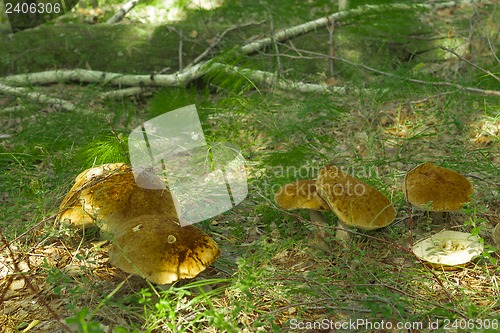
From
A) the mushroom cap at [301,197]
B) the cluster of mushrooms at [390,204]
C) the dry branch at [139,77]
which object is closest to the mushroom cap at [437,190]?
the cluster of mushrooms at [390,204]

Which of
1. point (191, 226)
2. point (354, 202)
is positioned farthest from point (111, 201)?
point (354, 202)

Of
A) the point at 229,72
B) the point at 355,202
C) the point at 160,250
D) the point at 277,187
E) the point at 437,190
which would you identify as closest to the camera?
the point at 160,250

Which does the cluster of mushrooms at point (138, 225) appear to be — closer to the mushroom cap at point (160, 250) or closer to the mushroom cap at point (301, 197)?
the mushroom cap at point (160, 250)

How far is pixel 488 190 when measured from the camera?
12.1ft

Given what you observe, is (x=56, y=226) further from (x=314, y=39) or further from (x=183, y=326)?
(x=314, y=39)

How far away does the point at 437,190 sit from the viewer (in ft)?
9.97

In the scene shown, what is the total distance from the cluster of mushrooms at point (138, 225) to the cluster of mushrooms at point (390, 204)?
0.73 metres

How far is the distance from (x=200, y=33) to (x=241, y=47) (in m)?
0.93

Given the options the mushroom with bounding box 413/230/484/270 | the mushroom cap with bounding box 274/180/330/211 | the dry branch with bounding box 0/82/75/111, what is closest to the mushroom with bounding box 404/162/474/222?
the mushroom with bounding box 413/230/484/270

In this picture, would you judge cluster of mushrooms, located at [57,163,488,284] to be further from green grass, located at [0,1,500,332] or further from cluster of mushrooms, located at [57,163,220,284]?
green grass, located at [0,1,500,332]

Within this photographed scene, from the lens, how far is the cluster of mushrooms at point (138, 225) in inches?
103

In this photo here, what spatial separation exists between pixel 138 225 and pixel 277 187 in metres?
1.47

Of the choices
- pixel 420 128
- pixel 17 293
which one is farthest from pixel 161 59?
pixel 17 293

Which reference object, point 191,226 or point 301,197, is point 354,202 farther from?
point 191,226
